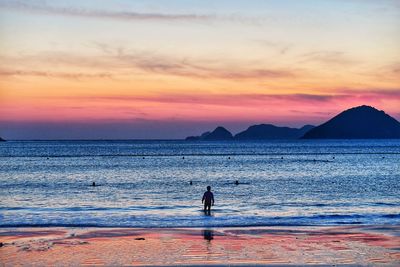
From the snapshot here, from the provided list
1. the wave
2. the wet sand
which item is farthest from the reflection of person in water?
the wave

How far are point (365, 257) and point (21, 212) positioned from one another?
24.9 metres

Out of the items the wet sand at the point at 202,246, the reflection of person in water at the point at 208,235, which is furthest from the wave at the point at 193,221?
the reflection of person in water at the point at 208,235

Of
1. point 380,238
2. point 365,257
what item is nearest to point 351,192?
point 380,238

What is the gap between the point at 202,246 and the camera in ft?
75.4

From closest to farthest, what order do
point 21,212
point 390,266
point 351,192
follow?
1. point 390,266
2. point 21,212
3. point 351,192

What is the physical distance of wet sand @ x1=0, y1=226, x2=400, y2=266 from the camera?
795 inches

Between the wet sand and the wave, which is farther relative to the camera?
the wave

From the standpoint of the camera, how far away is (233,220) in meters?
32.7

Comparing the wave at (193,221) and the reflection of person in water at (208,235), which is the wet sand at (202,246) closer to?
the reflection of person in water at (208,235)

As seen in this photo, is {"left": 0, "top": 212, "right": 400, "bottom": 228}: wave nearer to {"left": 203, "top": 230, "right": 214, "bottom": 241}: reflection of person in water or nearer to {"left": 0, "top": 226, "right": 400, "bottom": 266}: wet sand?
{"left": 0, "top": 226, "right": 400, "bottom": 266}: wet sand

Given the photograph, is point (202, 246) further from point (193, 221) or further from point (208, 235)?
point (193, 221)

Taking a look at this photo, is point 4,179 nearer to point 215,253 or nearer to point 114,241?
point 114,241

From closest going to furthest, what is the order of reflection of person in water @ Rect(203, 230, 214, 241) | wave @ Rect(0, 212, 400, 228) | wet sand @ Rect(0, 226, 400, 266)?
wet sand @ Rect(0, 226, 400, 266)
reflection of person in water @ Rect(203, 230, 214, 241)
wave @ Rect(0, 212, 400, 228)

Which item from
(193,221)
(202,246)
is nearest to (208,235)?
(202,246)
